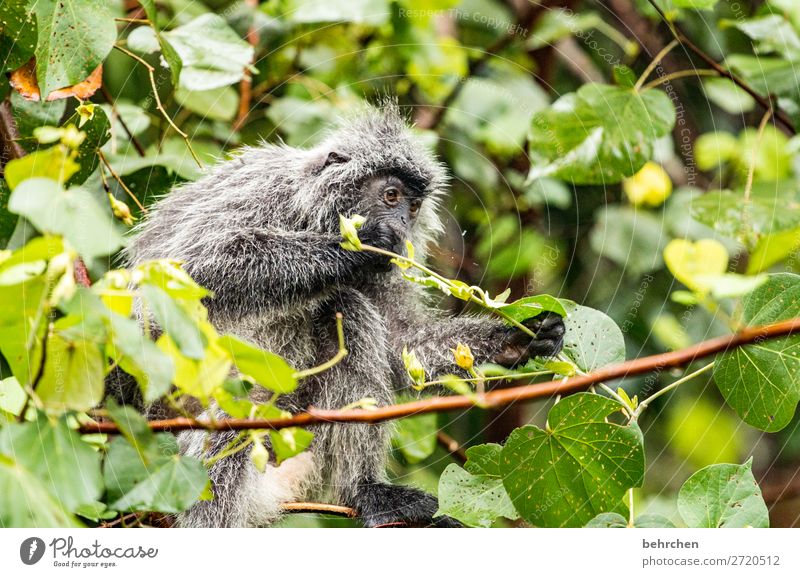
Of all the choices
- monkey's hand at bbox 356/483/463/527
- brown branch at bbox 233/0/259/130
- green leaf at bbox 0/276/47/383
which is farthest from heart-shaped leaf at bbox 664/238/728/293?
→ brown branch at bbox 233/0/259/130

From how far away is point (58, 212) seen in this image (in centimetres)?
118

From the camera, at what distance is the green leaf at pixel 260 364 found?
4.21 ft

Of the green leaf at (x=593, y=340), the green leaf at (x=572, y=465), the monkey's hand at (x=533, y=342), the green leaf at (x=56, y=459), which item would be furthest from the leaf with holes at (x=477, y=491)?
the green leaf at (x=56, y=459)

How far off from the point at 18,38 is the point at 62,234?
107cm

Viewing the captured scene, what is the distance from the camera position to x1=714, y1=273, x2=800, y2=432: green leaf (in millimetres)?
1742

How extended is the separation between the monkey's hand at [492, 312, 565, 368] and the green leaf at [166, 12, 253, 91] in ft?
3.89

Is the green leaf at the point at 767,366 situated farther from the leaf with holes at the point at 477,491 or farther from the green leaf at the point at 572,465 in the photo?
the leaf with holes at the point at 477,491

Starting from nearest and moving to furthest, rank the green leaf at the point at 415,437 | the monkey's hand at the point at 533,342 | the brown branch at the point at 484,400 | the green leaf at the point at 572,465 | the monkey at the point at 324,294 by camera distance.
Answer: the brown branch at the point at 484,400
the green leaf at the point at 572,465
the monkey's hand at the point at 533,342
the monkey at the point at 324,294
the green leaf at the point at 415,437

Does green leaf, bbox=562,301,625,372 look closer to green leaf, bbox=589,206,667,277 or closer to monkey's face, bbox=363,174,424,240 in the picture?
monkey's face, bbox=363,174,424,240

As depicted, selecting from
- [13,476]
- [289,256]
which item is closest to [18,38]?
[289,256]

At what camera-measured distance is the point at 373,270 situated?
272 cm

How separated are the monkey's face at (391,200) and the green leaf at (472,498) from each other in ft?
3.52

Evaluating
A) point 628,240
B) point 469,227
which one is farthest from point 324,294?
point 628,240

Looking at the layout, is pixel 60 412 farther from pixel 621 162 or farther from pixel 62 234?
pixel 621 162
